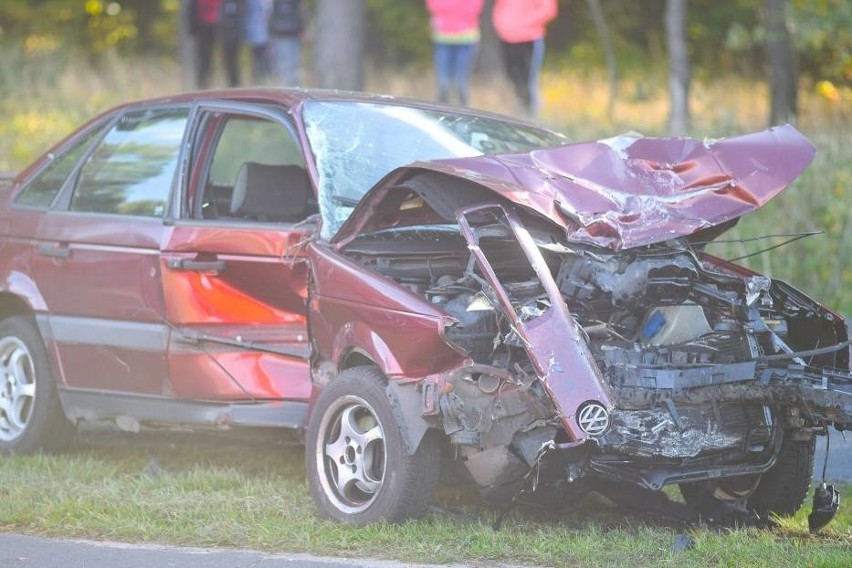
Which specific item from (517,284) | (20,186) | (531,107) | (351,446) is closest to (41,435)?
(20,186)

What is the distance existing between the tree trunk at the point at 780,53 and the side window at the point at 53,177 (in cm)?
976

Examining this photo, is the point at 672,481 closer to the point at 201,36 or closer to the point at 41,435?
the point at 41,435

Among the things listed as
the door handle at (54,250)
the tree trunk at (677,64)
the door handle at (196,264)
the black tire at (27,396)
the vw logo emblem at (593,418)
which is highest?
the tree trunk at (677,64)

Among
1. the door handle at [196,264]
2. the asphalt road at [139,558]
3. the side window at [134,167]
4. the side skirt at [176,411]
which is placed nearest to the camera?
the asphalt road at [139,558]

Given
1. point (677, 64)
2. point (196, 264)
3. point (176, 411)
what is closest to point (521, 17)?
Answer: point (677, 64)

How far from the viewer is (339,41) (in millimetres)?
18891

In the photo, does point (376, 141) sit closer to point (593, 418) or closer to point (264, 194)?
point (264, 194)

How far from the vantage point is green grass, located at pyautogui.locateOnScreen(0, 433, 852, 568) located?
5676 mm

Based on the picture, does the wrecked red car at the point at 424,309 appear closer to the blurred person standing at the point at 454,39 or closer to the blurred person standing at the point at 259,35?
the blurred person standing at the point at 454,39

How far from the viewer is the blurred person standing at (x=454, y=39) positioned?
599 inches

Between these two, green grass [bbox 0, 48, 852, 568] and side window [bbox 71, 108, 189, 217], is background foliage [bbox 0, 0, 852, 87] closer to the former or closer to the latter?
green grass [bbox 0, 48, 852, 568]

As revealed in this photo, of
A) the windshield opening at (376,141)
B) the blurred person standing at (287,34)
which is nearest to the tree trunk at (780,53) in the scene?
the blurred person standing at (287,34)

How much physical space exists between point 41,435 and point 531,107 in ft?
29.0

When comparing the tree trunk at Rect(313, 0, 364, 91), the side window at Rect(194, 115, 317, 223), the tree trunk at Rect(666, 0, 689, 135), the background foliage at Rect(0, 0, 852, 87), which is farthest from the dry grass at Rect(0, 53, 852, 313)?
the background foliage at Rect(0, 0, 852, 87)
